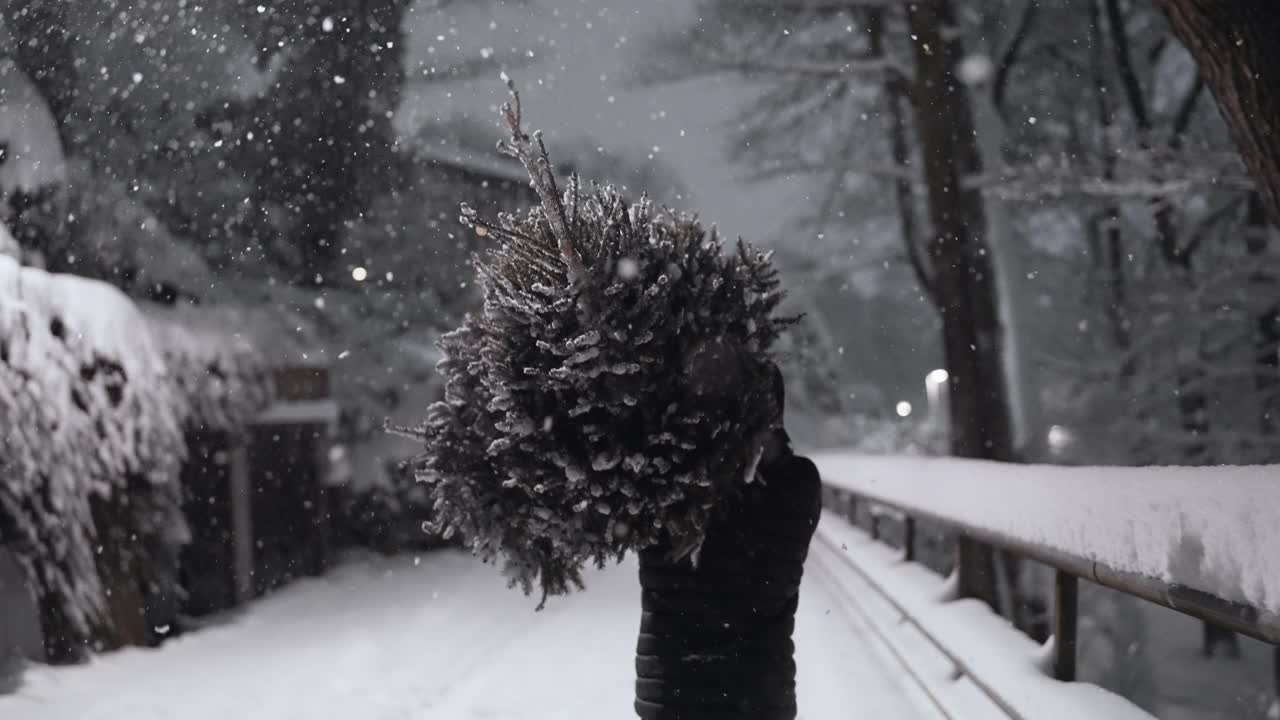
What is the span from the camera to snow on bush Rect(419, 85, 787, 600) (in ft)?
9.18

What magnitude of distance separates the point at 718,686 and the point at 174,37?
43.0 ft

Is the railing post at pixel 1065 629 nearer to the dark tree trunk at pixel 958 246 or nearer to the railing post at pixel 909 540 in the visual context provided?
the railing post at pixel 909 540

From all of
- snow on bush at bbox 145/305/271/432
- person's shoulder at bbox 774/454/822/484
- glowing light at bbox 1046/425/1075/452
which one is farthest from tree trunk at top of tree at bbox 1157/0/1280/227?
glowing light at bbox 1046/425/1075/452

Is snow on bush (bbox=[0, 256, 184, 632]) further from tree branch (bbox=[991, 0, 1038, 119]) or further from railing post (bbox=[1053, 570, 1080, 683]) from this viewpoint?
tree branch (bbox=[991, 0, 1038, 119])

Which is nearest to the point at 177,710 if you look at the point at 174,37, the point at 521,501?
the point at 521,501

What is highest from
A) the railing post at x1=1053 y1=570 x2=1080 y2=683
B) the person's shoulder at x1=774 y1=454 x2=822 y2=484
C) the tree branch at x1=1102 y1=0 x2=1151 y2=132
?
the tree branch at x1=1102 y1=0 x2=1151 y2=132

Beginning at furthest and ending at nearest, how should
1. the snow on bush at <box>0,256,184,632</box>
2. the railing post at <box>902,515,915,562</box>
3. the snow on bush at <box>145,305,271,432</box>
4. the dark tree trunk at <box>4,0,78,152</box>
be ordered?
the dark tree trunk at <box>4,0,78,152</box> → the snow on bush at <box>145,305,271,432</box> → the snow on bush at <box>0,256,184,632</box> → the railing post at <box>902,515,915,562</box>

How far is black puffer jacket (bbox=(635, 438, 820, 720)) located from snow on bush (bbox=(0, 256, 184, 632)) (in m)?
6.40

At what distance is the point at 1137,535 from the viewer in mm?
2707

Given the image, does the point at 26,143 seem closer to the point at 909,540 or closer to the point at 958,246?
the point at 909,540

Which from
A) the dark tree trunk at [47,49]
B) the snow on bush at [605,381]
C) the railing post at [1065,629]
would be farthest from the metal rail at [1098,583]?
the dark tree trunk at [47,49]

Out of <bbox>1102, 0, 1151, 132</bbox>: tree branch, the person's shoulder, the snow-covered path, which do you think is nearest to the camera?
the person's shoulder

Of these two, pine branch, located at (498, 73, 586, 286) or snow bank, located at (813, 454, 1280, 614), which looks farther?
pine branch, located at (498, 73, 586, 286)

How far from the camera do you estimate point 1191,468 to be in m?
2.91
